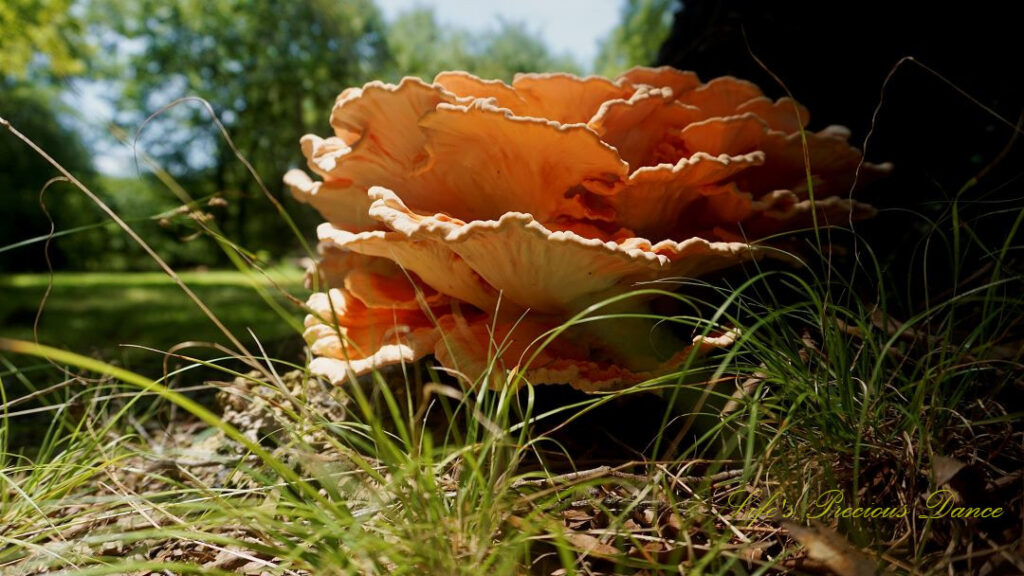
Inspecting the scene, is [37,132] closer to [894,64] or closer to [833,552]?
[894,64]

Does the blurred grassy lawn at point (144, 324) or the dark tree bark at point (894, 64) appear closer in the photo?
the dark tree bark at point (894, 64)

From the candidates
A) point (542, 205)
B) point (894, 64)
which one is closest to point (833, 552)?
point (542, 205)

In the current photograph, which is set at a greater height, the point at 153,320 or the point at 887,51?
the point at 887,51

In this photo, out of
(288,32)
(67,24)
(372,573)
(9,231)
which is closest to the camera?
(372,573)

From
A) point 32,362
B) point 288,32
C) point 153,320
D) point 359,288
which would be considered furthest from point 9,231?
point 359,288

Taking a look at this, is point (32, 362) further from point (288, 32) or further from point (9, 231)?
point (288, 32)

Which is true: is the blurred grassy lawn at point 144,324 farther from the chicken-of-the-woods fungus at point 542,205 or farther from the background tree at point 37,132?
the background tree at point 37,132

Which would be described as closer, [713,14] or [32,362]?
[713,14]

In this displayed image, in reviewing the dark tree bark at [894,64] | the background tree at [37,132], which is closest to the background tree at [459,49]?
the background tree at [37,132]
